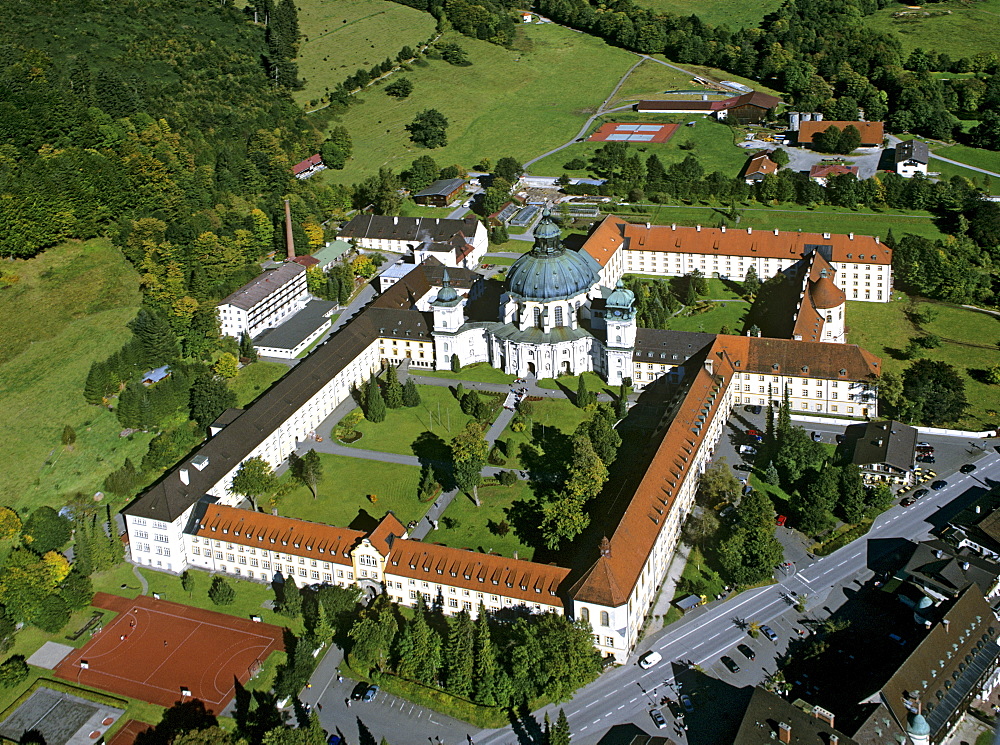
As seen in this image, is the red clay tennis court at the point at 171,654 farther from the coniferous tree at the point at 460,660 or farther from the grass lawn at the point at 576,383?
the grass lawn at the point at 576,383

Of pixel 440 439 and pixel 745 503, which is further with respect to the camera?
pixel 440 439

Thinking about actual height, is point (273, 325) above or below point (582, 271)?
below

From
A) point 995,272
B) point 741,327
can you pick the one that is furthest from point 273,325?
point 995,272

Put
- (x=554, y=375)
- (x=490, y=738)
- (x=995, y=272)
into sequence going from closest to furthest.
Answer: (x=490, y=738) < (x=554, y=375) < (x=995, y=272)

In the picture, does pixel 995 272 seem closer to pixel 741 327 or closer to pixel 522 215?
pixel 741 327

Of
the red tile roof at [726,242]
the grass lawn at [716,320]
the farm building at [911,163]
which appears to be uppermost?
the farm building at [911,163]

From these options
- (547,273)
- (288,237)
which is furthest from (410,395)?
(288,237)

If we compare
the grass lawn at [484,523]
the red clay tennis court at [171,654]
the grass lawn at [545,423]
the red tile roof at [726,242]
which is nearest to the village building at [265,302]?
the grass lawn at [545,423]
